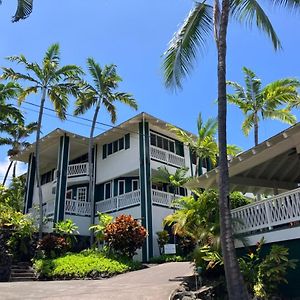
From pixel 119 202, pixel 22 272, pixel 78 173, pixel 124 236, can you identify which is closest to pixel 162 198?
pixel 119 202

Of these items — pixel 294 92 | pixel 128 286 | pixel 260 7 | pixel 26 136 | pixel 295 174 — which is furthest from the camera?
pixel 26 136

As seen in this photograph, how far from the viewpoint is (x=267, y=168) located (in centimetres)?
1541

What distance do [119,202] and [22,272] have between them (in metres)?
8.58

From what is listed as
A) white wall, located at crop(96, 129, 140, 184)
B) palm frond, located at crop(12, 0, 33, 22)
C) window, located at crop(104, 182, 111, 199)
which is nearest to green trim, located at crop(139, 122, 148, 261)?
white wall, located at crop(96, 129, 140, 184)

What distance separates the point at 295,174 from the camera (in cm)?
1641

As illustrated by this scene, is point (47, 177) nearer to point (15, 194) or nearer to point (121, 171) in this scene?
point (15, 194)

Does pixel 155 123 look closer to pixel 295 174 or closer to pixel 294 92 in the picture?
pixel 294 92

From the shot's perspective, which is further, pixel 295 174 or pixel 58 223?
pixel 58 223

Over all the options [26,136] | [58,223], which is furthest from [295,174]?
[26,136]

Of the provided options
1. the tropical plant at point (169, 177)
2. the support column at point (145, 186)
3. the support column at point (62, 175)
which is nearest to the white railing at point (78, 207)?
the support column at point (62, 175)

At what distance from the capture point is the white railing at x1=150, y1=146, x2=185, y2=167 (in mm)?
27413

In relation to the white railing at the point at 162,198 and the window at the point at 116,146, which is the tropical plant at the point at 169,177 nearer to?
the white railing at the point at 162,198

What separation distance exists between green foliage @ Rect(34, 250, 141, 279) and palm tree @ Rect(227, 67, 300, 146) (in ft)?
34.6

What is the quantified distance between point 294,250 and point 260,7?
23.8 feet
